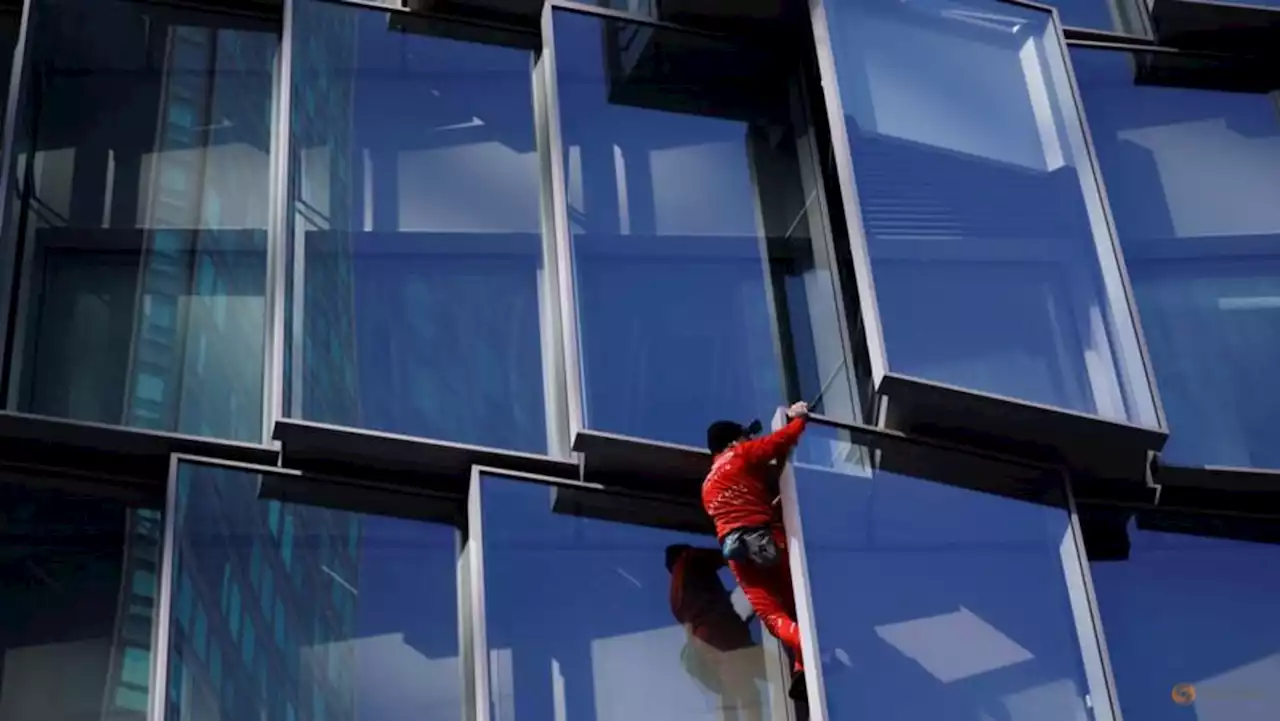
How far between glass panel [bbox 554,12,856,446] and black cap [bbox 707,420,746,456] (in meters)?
0.33

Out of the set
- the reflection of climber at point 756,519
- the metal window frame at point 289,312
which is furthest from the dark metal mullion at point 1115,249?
the metal window frame at point 289,312

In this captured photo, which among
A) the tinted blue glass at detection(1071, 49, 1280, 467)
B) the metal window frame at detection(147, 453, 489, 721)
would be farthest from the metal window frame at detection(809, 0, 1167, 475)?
the metal window frame at detection(147, 453, 489, 721)

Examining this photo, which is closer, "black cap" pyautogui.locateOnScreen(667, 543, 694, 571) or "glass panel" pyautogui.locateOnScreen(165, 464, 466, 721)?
"glass panel" pyautogui.locateOnScreen(165, 464, 466, 721)

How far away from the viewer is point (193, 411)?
14.5 meters

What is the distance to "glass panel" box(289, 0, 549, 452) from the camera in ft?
46.8

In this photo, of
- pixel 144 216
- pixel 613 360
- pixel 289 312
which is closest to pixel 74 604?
pixel 289 312

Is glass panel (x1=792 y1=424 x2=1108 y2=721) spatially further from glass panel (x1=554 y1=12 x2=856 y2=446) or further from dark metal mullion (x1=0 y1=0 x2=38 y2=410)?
dark metal mullion (x1=0 y1=0 x2=38 y2=410)

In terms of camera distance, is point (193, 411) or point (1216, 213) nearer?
point (193, 411)

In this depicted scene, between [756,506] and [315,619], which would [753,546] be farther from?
[315,619]

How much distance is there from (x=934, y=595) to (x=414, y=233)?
4.09 metres

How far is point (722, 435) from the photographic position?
13633 millimetres

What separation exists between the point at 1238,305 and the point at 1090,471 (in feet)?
6.34

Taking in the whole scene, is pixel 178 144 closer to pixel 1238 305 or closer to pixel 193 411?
pixel 193 411

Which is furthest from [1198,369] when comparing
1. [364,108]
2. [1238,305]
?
[364,108]
